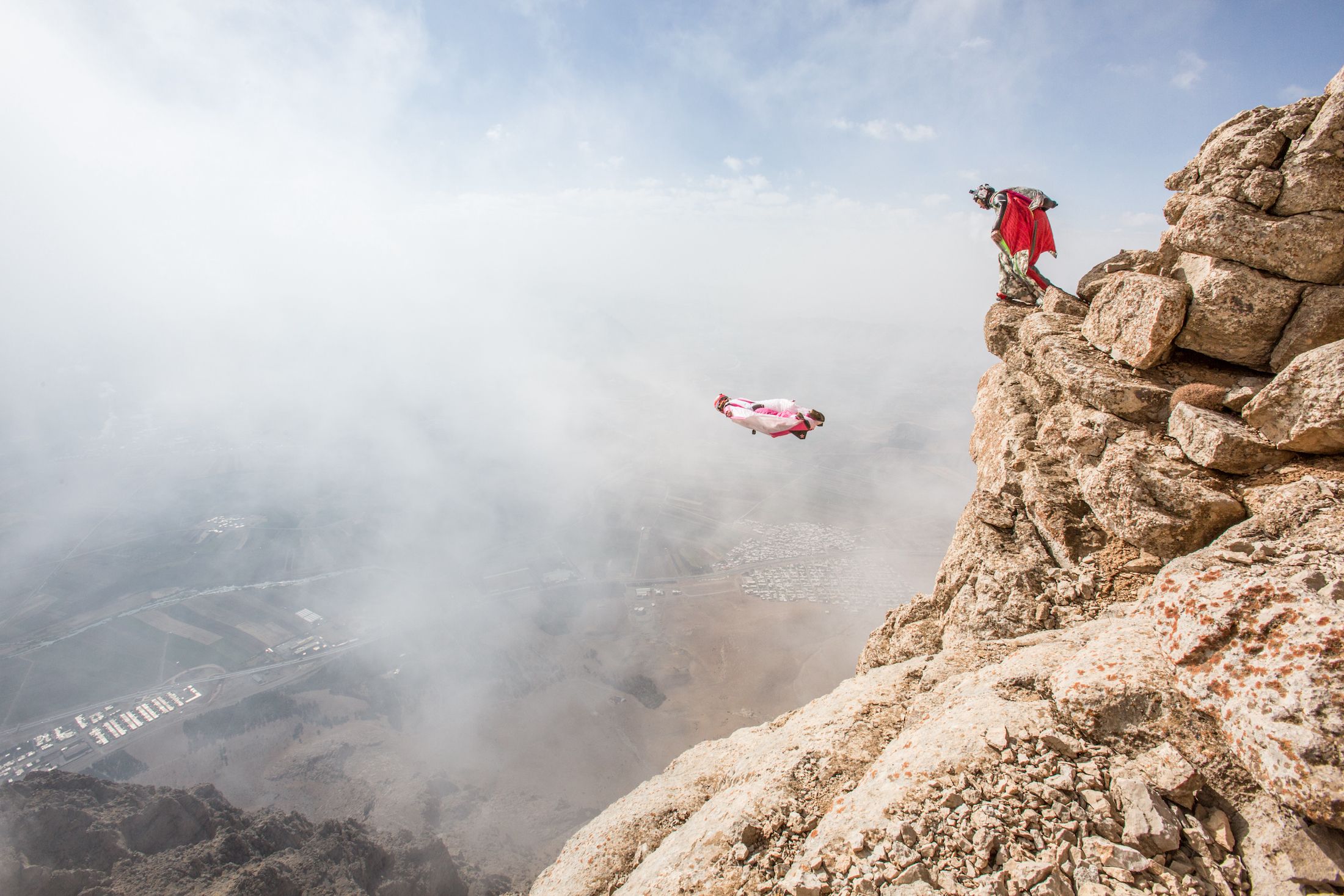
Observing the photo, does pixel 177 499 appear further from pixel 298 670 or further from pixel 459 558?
pixel 298 670

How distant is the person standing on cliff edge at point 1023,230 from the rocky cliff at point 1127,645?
151 cm

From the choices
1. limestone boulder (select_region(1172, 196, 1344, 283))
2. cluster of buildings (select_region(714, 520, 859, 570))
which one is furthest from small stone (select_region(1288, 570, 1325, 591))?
cluster of buildings (select_region(714, 520, 859, 570))

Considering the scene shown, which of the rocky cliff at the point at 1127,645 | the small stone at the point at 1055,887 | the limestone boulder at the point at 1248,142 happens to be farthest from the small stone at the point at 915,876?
the limestone boulder at the point at 1248,142

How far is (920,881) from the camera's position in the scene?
6.13 m

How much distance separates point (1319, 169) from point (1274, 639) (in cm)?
1001

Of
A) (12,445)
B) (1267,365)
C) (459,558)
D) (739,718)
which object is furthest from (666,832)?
(12,445)

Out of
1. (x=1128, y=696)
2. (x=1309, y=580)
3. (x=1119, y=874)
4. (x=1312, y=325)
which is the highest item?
(x=1312, y=325)

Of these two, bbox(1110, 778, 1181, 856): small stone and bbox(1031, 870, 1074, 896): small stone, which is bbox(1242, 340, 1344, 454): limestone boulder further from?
bbox(1031, 870, 1074, 896): small stone

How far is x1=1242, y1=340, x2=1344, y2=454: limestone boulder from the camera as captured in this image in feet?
25.7

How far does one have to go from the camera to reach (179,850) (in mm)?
31500

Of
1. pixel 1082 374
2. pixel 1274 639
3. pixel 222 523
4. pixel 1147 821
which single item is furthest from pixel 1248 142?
pixel 222 523

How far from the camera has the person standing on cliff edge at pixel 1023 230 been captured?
605 inches

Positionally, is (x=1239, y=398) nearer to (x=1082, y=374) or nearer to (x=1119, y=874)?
(x=1082, y=374)

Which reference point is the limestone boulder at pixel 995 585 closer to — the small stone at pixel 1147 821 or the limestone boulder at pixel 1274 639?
the limestone boulder at pixel 1274 639
